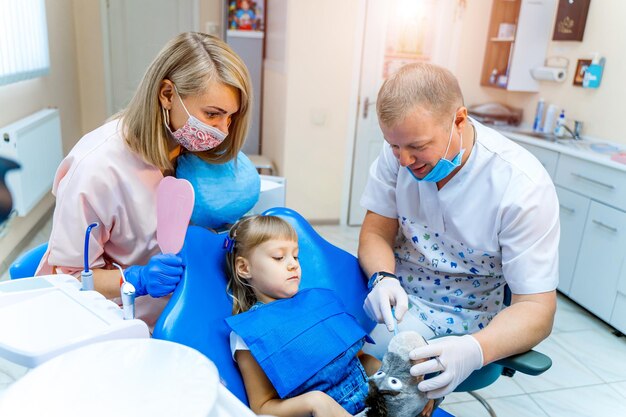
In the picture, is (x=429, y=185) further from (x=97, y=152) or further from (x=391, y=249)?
(x=97, y=152)

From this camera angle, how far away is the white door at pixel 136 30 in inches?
182

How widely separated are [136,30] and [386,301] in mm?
4407

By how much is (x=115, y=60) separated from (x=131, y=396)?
191 inches

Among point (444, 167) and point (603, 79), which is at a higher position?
point (603, 79)

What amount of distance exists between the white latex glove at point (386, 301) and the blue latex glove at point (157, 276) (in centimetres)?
53

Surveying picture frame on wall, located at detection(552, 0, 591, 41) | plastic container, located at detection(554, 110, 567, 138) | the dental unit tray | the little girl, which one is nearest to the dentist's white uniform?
the little girl

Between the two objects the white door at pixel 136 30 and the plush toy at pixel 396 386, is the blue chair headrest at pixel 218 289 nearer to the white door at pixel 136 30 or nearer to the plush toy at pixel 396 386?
the plush toy at pixel 396 386

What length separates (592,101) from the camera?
10.4 feet

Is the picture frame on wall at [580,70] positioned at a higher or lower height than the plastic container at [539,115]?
higher

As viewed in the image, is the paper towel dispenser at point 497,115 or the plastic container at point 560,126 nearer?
the plastic container at point 560,126

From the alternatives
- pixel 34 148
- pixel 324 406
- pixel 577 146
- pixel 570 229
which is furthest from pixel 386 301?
pixel 34 148

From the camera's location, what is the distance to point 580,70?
3227 millimetres

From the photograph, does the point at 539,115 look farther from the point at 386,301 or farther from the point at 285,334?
the point at 285,334

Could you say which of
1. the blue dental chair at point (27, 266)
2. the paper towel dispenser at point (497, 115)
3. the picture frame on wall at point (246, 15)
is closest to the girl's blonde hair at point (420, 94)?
the blue dental chair at point (27, 266)
